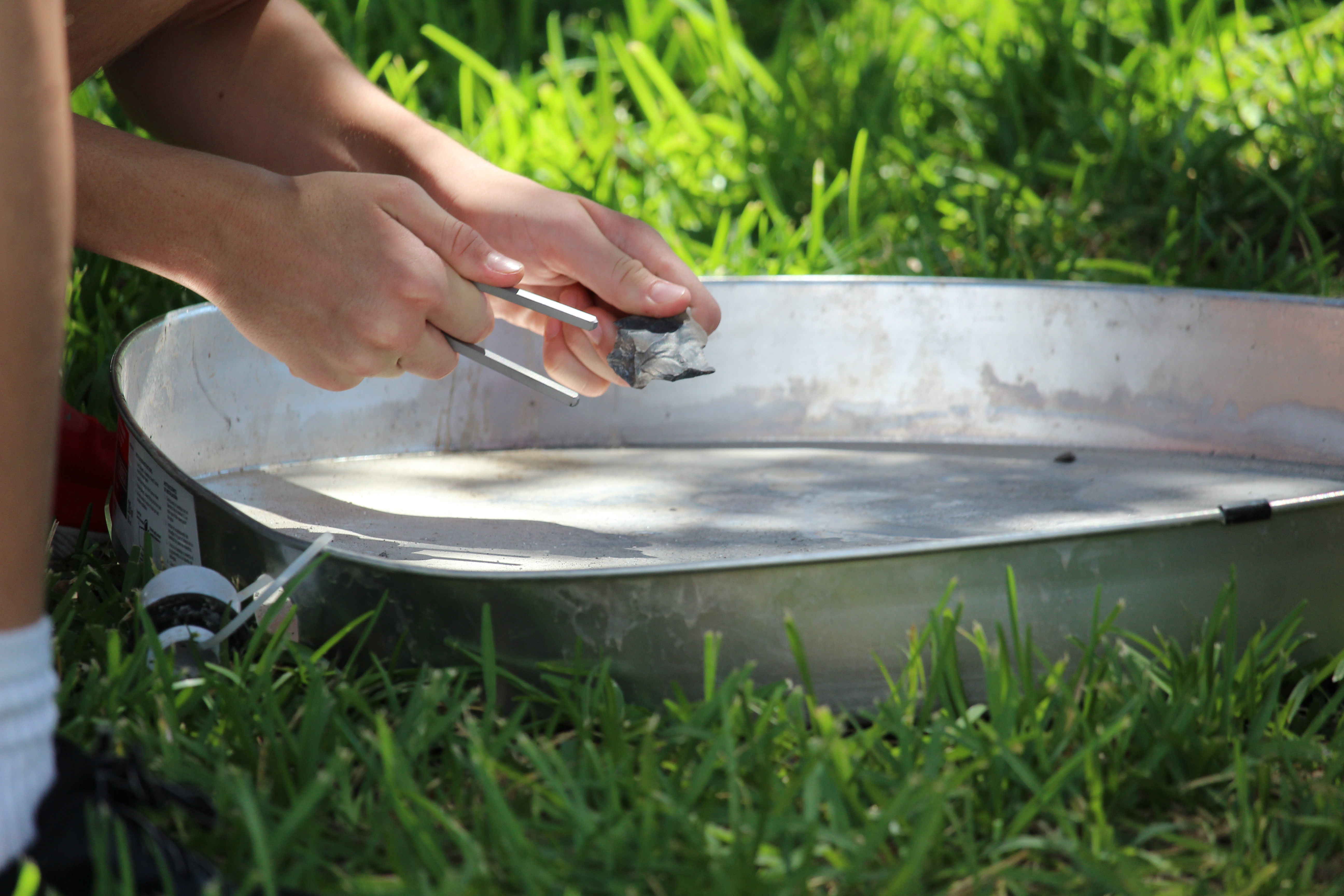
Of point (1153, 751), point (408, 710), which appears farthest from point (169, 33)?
point (1153, 751)

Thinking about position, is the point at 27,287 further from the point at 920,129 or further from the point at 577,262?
the point at 920,129

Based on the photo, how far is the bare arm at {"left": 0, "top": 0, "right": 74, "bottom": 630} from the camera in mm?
519

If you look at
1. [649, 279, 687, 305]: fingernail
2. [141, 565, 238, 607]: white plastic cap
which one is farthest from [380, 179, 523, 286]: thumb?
[141, 565, 238, 607]: white plastic cap

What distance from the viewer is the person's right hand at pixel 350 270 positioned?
0.83 meters

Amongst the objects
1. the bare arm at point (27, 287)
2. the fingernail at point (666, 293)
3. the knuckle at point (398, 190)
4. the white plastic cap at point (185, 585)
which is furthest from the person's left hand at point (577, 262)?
the bare arm at point (27, 287)

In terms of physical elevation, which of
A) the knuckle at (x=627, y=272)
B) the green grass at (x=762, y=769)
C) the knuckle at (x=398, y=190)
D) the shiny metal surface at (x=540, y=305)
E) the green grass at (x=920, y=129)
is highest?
the green grass at (x=920, y=129)

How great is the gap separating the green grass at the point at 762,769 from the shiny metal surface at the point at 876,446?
2cm

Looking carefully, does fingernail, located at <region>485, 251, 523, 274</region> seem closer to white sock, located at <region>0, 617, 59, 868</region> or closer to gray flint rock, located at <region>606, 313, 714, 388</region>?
gray flint rock, located at <region>606, 313, 714, 388</region>

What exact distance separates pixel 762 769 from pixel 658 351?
36cm

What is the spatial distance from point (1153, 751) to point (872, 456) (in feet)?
1.87

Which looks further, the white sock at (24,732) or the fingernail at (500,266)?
the fingernail at (500,266)

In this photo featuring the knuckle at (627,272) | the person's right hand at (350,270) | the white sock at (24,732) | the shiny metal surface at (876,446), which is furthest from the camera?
the knuckle at (627,272)

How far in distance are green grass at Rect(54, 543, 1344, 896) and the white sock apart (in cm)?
5

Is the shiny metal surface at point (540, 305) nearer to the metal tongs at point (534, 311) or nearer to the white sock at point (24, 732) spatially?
the metal tongs at point (534, 311)
